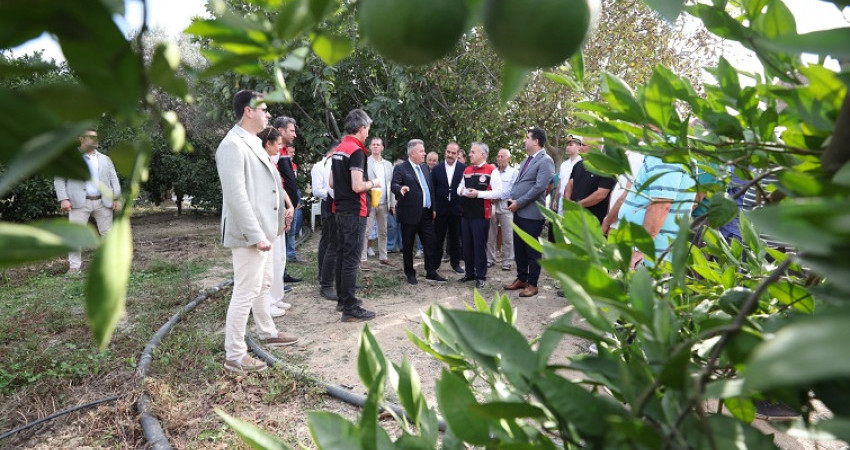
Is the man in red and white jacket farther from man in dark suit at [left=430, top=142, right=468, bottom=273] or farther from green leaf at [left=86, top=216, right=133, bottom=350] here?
green leaf at [left=86, top=216, right=133, bottom=350]

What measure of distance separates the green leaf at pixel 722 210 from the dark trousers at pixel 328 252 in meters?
3.94

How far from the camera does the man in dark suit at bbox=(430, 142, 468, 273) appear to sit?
5.97m

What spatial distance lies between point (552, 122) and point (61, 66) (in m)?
8.52

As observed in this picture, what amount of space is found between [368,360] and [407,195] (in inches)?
196

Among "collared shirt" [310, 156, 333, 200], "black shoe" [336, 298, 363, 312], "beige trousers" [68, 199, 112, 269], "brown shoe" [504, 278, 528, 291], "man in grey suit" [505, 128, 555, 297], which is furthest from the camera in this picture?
"collared shirt" [310, 156, 333, 200]

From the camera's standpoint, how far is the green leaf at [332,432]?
535 mm

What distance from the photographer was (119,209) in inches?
11.2

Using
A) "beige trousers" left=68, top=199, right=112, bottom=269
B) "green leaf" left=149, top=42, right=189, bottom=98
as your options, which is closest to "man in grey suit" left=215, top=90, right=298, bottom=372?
"green leaf" left=149, top=42, right=189, bottom=98

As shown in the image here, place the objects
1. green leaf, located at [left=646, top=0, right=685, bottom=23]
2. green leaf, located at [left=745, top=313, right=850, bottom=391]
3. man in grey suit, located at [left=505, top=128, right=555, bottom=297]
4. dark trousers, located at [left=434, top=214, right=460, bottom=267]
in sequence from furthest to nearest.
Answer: dark trousers, located at [left=434, top=214, right=460, bottom=267]
man in grey suit, located at [left=505, top=128, right=555, bottom=297]
green leaf, located at [left=646, top=0, right=685, bottom=23]
green leaf, located at [left=745, top=313, right=850, bottom=391]

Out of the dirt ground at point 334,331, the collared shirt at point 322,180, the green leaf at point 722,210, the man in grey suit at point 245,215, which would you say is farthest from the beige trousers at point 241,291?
the green leaf at point 722,210

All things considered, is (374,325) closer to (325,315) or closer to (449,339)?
(325,315)

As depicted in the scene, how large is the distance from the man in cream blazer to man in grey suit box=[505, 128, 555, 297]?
67.9 inches

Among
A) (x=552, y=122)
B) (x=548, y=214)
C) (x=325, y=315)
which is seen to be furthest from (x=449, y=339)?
(x=552, y=122)

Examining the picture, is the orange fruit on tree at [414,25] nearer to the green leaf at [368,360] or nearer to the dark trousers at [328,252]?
the green leaf at [368,360]
